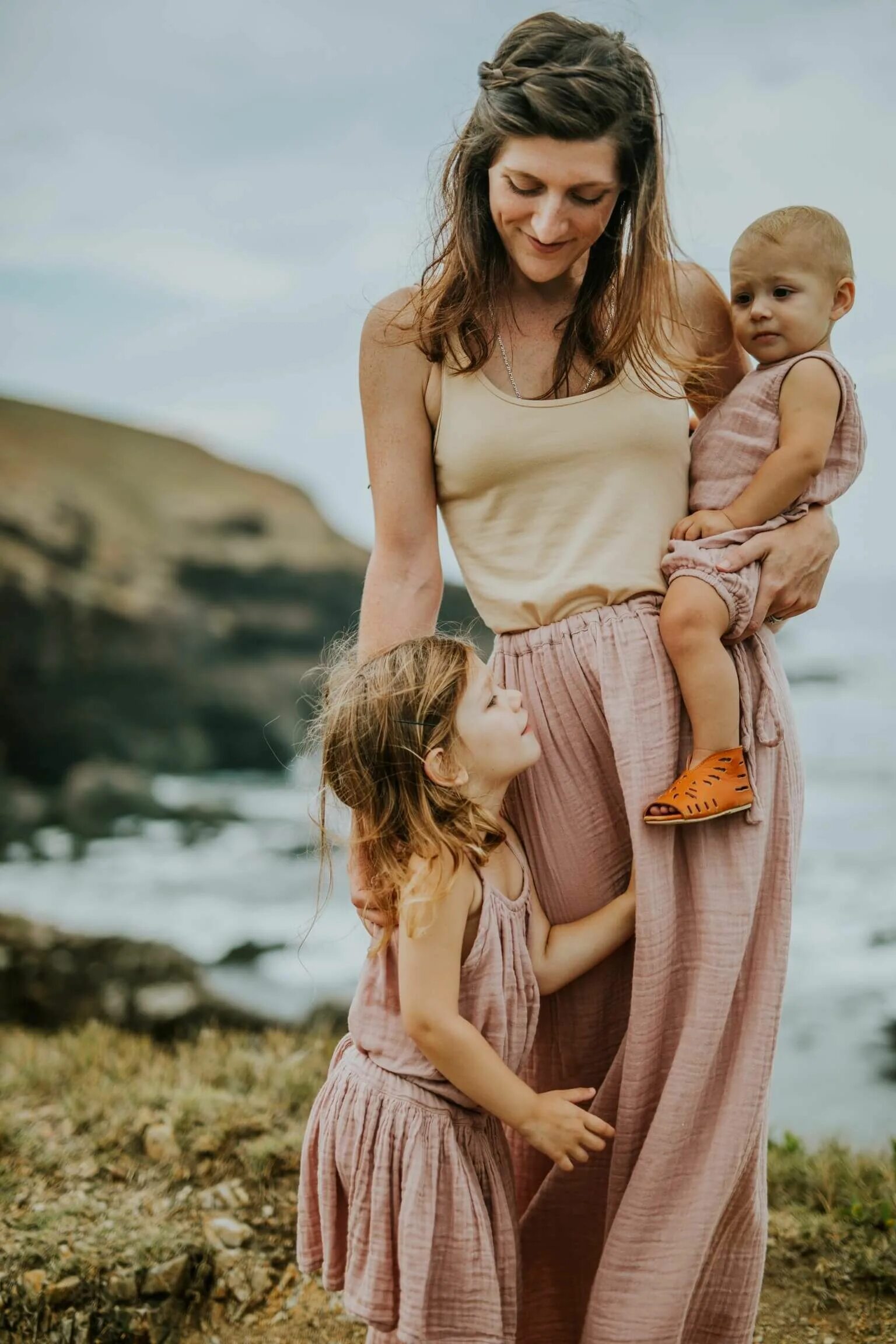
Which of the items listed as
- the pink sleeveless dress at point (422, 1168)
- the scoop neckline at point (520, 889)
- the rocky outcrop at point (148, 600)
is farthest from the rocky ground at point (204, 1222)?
the rocky outcrop at point (148, 600)

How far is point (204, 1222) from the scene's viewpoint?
2.81m

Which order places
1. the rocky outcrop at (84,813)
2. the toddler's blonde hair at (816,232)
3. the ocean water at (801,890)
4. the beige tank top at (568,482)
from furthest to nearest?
the rocky outcrop at (84,813) → the ocean water at (801,890) → the toddler's blonde hair at (816,232) → the beige tank top at (568,482)

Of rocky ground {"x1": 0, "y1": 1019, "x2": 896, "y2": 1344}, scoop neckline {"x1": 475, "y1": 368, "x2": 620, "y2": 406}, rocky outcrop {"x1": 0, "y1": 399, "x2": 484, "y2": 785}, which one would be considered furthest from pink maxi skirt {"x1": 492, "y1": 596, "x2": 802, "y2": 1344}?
rocky outcrop {"x1": 0, "y1": 399, "x2": 484, "y2": 785}

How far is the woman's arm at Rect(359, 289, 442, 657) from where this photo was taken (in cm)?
195

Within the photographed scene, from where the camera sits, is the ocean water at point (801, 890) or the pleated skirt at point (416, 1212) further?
the ocean water at point (801, 890)

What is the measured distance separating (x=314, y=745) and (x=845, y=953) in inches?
312

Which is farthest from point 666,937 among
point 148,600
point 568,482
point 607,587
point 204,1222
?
point 148,600

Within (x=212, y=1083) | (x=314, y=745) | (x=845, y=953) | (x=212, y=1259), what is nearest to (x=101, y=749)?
(x=845, y=953)

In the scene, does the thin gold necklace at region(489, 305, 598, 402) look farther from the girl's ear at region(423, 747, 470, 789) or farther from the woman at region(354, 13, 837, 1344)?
the girl's ear at region(423, 747, 470, 789)

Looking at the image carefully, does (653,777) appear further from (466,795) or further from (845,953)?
(845,953)

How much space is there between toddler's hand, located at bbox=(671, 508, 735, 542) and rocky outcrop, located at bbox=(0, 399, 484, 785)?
380 inches

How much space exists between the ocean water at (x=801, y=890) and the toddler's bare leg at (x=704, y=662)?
5.45 meters

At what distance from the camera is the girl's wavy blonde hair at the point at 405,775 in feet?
5.84

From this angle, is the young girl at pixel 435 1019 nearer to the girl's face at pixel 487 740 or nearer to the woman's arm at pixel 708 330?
the girl's face at pixel 487 740
